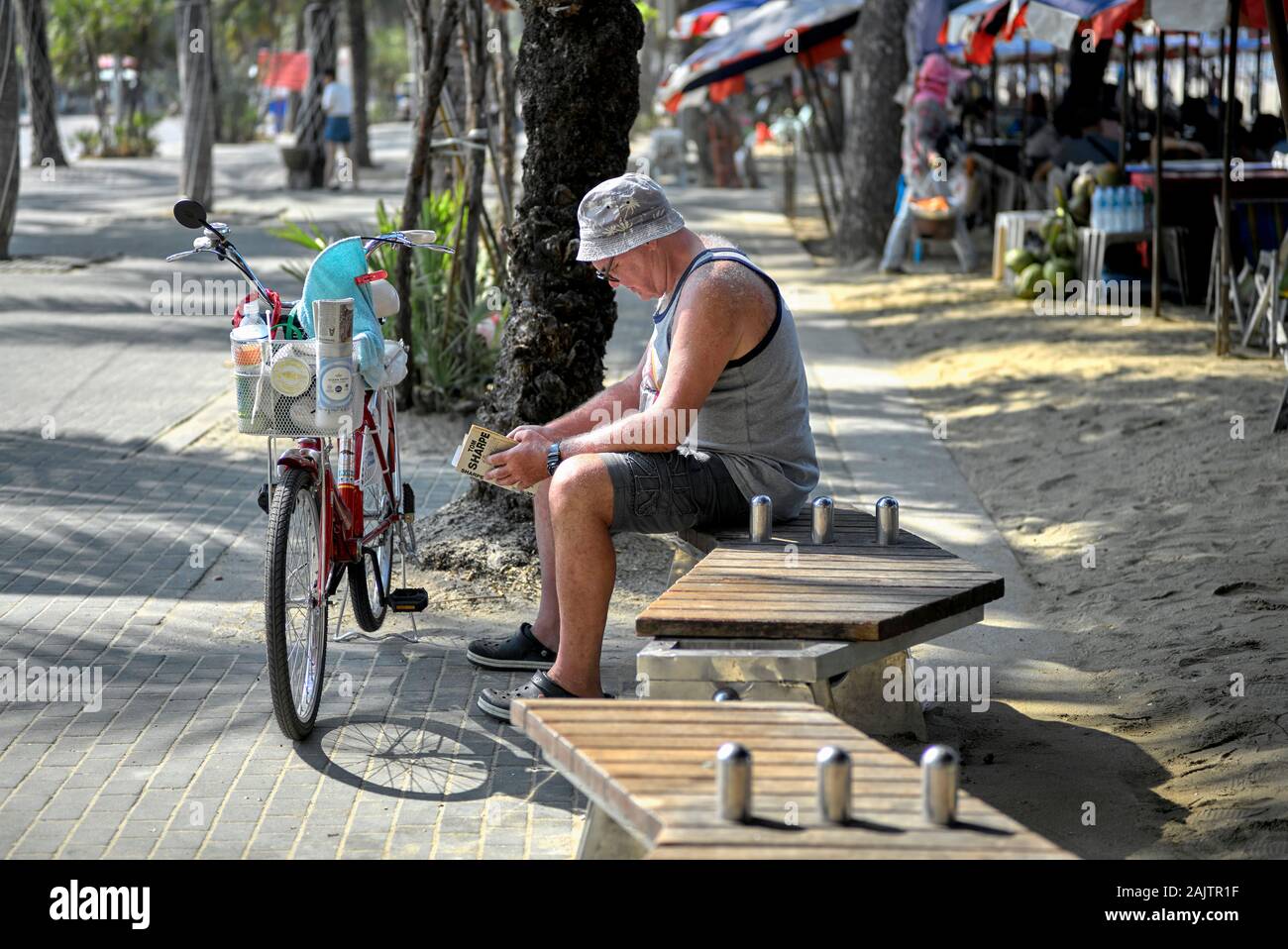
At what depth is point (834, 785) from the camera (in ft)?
8.54

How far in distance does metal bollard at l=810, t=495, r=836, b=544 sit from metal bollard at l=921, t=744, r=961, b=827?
1.69m

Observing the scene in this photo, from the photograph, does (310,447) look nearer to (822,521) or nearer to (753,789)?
(822,521)

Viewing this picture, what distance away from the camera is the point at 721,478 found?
4.44 meters

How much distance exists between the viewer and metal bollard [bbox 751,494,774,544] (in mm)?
4215

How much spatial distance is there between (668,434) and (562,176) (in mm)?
2007

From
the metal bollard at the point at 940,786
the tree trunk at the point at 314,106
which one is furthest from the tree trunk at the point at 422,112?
the tree trunk at the point at 314,106

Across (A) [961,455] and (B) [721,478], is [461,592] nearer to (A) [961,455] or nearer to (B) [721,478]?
(B) [721,478]

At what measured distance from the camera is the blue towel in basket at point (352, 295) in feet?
14.5

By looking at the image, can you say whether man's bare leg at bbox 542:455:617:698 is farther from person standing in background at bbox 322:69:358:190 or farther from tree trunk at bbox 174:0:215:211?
person standing in background at bbox 322:69:358:190

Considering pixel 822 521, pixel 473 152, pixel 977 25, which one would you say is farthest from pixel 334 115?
pixel 822 521

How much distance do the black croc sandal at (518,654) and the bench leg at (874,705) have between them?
1.00 metres

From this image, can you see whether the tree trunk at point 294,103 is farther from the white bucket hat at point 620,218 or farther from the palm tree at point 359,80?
the white bucket hat at point 620,218
